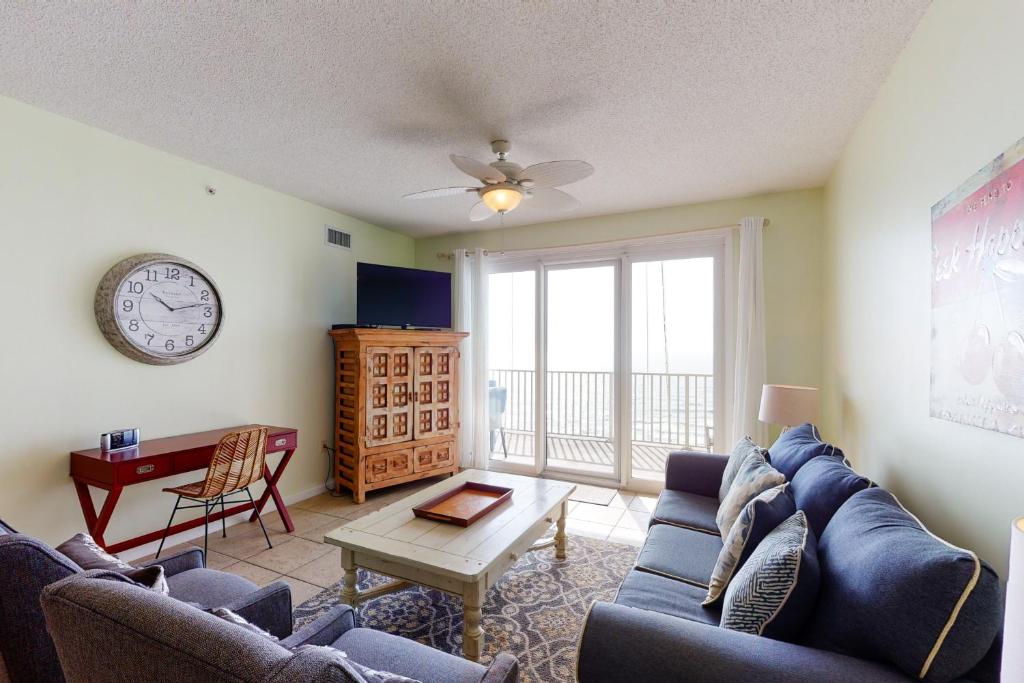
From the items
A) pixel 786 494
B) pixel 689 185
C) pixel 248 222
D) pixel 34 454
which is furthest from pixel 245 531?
pixel 689 185

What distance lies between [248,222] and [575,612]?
3.41 meters

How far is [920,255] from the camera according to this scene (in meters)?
1.69

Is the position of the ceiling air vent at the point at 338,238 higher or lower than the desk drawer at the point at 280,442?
higher

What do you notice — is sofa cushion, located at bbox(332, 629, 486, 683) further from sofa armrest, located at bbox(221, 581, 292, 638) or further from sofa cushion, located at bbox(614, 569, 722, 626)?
sofa cushion, located at bbox(614, 569, 722, 626)

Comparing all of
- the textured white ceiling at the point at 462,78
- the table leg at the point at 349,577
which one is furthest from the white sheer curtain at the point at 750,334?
the table leg at the point at 349,577

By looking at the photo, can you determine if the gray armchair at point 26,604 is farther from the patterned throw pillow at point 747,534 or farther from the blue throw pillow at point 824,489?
the blue throw pillow at point 824,489

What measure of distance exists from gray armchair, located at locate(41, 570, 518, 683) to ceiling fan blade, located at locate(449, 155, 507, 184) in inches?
75.1

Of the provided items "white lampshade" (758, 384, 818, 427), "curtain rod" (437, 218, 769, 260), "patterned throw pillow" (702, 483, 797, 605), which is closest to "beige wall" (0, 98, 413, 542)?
"curtain rod" (437, 218, 769, 260)

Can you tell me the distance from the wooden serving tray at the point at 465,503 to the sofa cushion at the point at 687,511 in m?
0.82

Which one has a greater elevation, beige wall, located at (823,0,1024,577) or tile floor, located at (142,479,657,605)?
beige wall, located at (823,0,1024,577)

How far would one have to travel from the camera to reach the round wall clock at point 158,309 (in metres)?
2.63

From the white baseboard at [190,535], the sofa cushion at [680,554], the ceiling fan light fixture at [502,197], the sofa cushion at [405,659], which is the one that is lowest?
the white baseboard at [190,535]

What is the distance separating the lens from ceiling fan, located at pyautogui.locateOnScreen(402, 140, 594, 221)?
2.22 metres

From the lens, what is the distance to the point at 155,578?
3.70 ft
